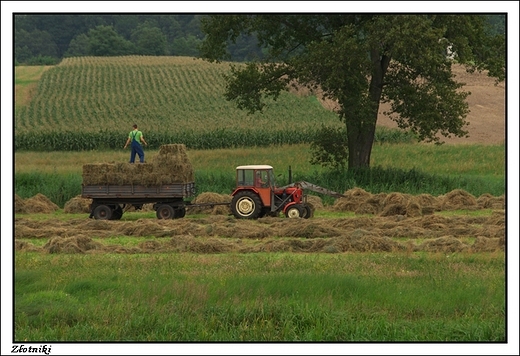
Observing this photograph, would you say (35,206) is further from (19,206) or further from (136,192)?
(136,192)

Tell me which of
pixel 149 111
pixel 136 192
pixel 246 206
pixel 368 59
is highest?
pixel 149 111

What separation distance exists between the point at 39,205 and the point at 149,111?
149ft

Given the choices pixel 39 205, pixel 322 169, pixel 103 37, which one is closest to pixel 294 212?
pixel 39 205

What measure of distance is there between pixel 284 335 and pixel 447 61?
24114mm

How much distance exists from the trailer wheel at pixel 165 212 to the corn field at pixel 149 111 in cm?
1053

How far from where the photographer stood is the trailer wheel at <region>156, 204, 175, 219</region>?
88.2ft

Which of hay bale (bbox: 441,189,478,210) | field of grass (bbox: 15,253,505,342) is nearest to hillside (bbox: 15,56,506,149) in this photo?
hay bale (bbox: 441,189,478,210)

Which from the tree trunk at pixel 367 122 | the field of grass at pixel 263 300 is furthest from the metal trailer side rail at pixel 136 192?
the tree trunk at pixel 367 122

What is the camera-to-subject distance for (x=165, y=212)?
27016 mm

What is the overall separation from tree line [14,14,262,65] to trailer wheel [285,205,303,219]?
3601 inches

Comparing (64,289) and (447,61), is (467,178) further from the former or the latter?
(64,289)

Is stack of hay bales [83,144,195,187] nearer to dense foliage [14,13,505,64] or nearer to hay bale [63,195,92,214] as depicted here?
hay bale [63,195,92,214]

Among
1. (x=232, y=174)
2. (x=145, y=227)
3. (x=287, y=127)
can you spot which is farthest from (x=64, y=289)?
(x=287, y=127)

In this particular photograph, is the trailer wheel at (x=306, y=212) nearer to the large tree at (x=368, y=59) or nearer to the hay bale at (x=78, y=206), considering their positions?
the large tree at (x=368, y=59)
